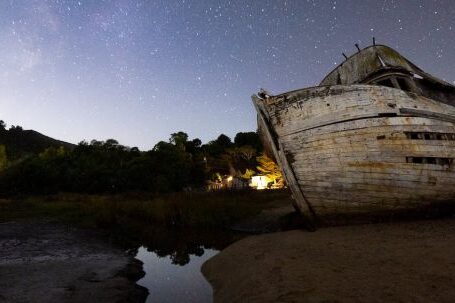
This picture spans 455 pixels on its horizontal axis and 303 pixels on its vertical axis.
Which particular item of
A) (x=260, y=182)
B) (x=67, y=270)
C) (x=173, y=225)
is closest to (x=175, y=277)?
(x=67, y=270)

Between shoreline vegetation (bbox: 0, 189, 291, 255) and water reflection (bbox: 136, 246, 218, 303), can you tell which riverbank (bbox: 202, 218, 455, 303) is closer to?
water reflection (bbox: 136, 246, 218, 303)

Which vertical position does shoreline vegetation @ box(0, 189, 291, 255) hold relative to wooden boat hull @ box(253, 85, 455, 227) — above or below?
below

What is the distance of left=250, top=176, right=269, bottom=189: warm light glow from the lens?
144 feet

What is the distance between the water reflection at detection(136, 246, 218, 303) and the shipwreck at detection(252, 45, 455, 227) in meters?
3.76

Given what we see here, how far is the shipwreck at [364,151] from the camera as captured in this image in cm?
934

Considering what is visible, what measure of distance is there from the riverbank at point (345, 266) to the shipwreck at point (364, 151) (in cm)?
73

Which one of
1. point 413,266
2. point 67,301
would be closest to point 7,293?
point 67,301

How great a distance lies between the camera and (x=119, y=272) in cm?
804

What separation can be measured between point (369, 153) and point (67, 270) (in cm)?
846

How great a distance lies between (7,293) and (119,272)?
232 cm

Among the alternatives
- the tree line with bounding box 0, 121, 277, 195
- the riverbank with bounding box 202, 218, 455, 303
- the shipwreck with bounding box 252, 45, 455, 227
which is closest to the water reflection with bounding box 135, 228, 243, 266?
the riverbank with bounding box 202, 218, 455, 303

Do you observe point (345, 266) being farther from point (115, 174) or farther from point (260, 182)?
point (115, 174)

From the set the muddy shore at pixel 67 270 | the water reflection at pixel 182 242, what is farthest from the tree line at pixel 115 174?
the muddy shore at pixel 67 270

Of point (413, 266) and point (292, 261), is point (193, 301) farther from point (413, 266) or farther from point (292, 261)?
point (413, 266)
